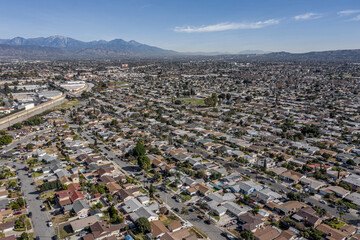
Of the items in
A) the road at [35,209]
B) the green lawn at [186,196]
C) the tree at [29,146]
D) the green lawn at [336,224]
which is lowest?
the green lawn at [186,196]

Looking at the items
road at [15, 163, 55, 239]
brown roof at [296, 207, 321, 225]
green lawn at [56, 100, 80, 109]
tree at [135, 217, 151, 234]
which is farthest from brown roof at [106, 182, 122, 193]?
green lawn at [56, 100, 80, 109]

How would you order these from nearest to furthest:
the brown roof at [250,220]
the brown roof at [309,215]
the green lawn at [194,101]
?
the brown roof at [250,220], the brown roof at [309,215], the green lawn at [194,101]

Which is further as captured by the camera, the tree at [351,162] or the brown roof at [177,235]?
the tree at [351,162]

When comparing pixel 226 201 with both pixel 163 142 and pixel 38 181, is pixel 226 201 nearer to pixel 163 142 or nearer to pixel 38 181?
pixel 163 142

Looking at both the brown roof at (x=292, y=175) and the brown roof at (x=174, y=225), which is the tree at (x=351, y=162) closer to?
the brown roof at (x=292, y=175)

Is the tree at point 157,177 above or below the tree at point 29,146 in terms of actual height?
below

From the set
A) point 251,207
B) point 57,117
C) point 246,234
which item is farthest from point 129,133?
point 246,234

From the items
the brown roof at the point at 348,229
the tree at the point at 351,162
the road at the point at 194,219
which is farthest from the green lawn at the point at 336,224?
the tree at the point at 351,162

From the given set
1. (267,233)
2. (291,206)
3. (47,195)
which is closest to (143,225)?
(267,233)
